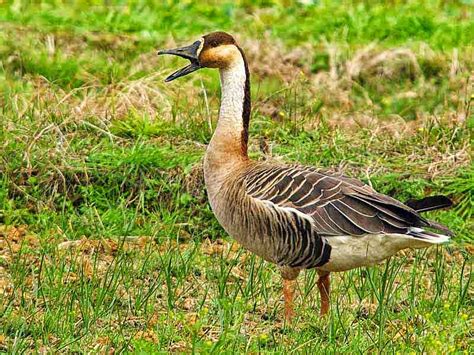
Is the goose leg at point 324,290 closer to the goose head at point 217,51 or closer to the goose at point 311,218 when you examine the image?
the goose at point 311,218

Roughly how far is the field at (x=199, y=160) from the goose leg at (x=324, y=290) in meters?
0.08

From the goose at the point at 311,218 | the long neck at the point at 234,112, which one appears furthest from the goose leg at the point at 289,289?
the long neck at the point at 234,112

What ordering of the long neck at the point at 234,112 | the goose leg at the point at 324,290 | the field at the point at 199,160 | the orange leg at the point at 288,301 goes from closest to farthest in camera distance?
the field at the point at 199,160, the orange leg at the point at 288,301, the goose leg at the point at 324,290, the long neck at the point at 234,112

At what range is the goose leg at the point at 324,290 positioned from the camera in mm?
6371

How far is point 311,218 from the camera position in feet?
20.3

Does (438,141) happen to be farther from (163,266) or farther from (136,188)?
(163,266)

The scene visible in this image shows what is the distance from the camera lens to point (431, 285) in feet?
23.0

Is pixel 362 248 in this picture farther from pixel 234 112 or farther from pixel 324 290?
pixel 234 112

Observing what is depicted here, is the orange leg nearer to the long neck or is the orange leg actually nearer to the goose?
the goose

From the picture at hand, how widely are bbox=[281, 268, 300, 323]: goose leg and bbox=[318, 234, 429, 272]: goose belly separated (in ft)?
0.83

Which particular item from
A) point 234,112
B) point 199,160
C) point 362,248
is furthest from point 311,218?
point 199,160

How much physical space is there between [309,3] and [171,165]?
4.64 meters

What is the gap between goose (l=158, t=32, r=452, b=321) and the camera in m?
6.08

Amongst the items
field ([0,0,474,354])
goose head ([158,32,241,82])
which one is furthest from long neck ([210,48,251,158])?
field ([0,0,474,354])
